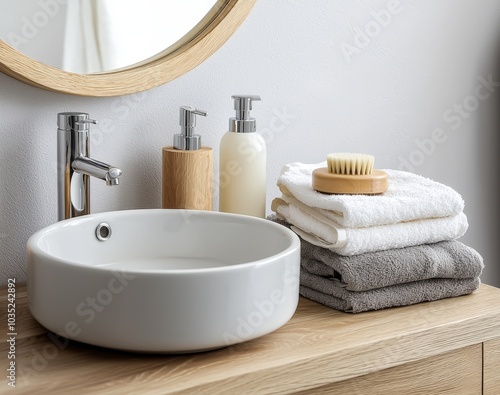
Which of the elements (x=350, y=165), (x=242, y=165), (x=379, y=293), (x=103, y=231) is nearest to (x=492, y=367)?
(x=379, y=293)

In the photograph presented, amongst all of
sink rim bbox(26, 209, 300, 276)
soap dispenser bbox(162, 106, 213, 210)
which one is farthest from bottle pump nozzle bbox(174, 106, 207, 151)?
sink rim bbox(26, 209, 300, 276)

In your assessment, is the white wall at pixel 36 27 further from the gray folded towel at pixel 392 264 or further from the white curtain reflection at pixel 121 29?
the gray folded towel at pixel 392 264

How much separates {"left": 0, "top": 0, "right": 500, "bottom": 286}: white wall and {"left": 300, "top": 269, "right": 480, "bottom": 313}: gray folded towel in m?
0.33

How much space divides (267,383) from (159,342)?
144mm

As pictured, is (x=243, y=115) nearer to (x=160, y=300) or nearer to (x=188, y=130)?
(x=188, y=130)

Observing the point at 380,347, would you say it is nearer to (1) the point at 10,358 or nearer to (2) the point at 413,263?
(2) the point at 413,263

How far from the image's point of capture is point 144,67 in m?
1.24

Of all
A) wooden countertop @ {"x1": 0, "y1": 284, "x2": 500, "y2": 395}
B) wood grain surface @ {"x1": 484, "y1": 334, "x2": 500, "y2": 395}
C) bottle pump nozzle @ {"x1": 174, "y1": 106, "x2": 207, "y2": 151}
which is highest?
bottle pump nozzle @ {"x1": 174, "y1": 106, "x2": 207, "y2": 151}

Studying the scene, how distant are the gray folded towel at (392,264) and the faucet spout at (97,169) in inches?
12.9

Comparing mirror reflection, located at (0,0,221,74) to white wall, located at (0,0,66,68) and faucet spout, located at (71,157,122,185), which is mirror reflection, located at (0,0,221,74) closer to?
white wall, located at (0,0,66,68)

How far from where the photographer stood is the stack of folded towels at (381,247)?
1104 millimetres

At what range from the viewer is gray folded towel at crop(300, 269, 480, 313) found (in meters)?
1.11

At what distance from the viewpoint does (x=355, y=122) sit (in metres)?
1.53

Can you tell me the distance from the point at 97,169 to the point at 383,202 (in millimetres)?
437
